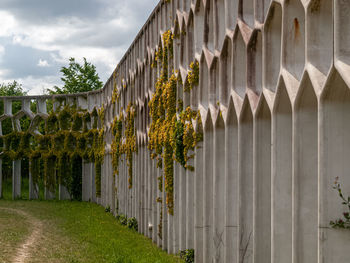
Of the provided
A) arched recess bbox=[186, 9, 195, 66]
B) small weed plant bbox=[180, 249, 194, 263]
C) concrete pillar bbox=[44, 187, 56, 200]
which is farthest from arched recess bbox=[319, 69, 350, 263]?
concrete pillar bbox=[44, 187, 56, 200]

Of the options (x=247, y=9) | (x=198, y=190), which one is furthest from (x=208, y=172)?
(x=247, y=9)

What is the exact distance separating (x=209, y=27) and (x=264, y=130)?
Answer: 2.58m

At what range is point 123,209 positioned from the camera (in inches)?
637

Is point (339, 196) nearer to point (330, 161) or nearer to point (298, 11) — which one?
point (330, 161)

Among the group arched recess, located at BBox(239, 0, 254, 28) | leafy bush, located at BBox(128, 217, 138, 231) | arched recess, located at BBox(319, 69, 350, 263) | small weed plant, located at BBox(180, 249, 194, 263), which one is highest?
arched recess, located at BBox(239, 0, 254, 28)

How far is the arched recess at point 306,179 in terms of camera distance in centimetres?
456

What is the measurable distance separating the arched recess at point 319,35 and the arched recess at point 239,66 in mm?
1935

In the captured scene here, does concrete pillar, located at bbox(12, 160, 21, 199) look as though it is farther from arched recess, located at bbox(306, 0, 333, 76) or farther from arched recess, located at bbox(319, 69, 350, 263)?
arched recess, located at bbox(319, 69, 350, 263)

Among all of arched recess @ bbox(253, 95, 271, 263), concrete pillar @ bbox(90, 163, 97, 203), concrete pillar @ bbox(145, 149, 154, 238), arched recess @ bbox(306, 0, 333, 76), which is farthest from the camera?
concrete pillar @ bbox(90, 163, 97, 203)

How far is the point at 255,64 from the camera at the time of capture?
5.86m

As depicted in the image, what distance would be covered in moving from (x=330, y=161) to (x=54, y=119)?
848 inches

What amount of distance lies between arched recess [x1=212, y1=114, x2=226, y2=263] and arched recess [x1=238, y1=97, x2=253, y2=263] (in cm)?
96

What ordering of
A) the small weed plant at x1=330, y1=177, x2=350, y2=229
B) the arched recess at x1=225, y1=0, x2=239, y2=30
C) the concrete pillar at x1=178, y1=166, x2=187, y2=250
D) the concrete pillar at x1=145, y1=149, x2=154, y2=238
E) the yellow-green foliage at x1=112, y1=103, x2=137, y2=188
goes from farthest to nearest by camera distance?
the yellow-green foliage at x1=112, y1=103, x2=137, y2=188, the concrete pillar at x1=145, y1=149, x2=154, y2=238, the concrete pillar at x1=178, y1=166, x2=187, y2=250, the arched recess at x1=225, y1=0, x2=239, y2=30, the small weed plant at x1=330, y1=177, x2=350, y2=229

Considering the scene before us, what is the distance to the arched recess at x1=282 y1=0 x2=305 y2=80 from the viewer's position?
4773 mm
